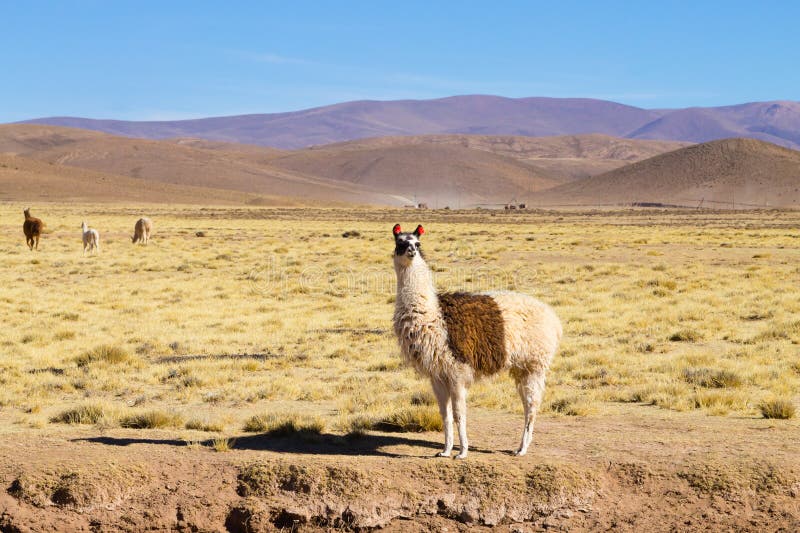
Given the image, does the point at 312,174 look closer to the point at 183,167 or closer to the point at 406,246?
the point at 183,167

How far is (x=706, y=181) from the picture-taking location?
136 metres

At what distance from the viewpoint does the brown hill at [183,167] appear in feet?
520

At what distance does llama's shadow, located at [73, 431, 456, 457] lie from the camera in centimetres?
791

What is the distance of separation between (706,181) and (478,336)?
137795 millimetres

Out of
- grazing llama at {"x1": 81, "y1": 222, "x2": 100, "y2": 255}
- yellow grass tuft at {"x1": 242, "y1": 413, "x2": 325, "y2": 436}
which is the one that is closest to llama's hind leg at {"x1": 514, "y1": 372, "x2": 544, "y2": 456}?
yellow grass tuft at {"x1": 242, "y1": 413, "x2": 325, "y2": 436}

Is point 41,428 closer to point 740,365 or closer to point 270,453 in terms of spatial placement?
point 270,453

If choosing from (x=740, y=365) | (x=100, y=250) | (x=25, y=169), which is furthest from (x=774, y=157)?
(x=740, y=365)

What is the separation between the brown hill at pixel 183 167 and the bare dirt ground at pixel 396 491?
455ft

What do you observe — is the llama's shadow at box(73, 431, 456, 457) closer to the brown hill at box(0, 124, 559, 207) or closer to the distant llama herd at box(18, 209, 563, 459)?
the distant llama herd at box(18, 209, 563, 459)

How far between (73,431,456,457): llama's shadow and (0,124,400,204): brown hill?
5407 inches

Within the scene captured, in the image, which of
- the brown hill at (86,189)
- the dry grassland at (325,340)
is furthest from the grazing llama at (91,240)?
the brown hill at (86,189)

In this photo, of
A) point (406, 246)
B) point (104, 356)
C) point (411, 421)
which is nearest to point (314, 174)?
point (104, 356)

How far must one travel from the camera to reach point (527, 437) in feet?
24.8

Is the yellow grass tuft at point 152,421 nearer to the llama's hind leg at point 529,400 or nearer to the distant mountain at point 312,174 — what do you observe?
the llama's hind leg at point 529,400
